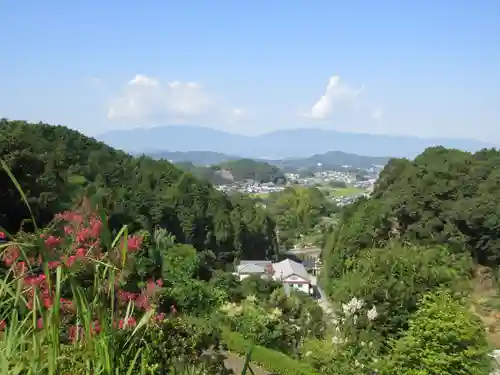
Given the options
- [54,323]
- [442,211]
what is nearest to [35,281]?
[54,323]

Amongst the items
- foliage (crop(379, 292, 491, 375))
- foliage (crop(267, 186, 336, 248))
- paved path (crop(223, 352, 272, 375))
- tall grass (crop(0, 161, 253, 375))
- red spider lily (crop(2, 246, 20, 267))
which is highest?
red spider lily (crop(2, 246, 20, 267))

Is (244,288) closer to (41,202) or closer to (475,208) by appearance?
(41,202)

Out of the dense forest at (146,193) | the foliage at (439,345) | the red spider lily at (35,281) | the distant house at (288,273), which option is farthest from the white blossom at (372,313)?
the distant house at (288,273)

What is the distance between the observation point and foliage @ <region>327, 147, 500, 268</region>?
29.3 m

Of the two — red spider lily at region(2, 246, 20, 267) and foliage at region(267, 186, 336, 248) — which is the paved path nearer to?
red spider lily at region(2, 246, 20, 267)

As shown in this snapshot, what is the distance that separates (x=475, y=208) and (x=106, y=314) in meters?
29.8

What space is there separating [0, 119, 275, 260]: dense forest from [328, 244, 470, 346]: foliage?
1857 cm

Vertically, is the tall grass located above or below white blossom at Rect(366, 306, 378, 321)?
above

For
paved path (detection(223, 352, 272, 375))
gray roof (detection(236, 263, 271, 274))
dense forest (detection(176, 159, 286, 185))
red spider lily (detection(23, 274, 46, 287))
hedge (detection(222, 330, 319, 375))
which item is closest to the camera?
red spider lily (detection(23, 274, 46, 287))

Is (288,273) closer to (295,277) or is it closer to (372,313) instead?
(295,277)

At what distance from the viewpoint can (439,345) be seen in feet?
21.8

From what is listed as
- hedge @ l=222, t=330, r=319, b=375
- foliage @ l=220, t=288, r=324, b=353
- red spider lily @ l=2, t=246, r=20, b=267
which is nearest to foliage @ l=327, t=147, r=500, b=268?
foliage @ l=220, t=288, r=324, b=353

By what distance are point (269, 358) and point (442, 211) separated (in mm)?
22698

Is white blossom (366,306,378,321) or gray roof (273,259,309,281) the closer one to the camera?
white blossom (366,306,378,321)
